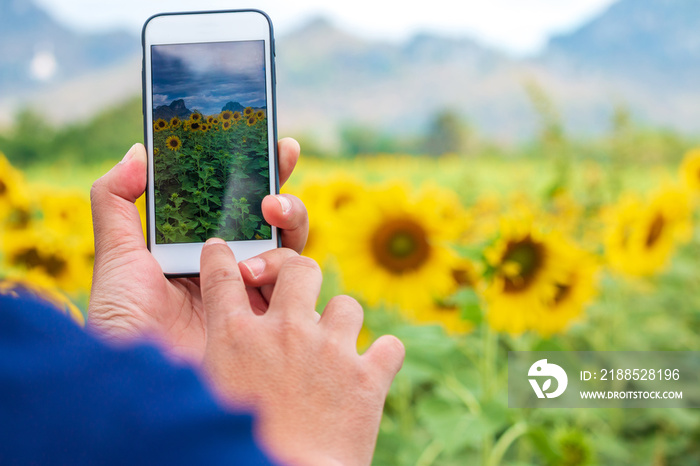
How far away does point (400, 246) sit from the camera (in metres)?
1.15

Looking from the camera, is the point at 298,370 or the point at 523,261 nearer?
the point at 298,370

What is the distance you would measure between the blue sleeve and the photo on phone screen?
12.1 inches

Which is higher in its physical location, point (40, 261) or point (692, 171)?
point (692, 171)

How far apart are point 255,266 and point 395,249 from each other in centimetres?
65

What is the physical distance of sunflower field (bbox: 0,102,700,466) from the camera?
88 centimetres

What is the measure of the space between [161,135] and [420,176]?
2.63 m

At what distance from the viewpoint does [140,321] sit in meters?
0.56

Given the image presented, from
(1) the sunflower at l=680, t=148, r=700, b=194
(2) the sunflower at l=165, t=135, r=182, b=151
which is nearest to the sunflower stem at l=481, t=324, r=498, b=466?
(2) the sunflower at l=165, t=135, r=182, b=151

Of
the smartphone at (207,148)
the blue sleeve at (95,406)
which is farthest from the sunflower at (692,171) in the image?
the blue sleeve at (95,406)

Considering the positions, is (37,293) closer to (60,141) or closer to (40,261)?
(40,261)

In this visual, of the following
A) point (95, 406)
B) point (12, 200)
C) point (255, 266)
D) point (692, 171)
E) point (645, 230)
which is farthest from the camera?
point (692, 171)

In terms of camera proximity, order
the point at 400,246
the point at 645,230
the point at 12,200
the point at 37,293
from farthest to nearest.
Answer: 1. the point at 12,200
2. the point at 645,230
3. the point at 400,246
4. the point at 37,293

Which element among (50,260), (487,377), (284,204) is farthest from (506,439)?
(50,260)

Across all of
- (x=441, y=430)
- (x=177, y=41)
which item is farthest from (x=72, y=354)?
(x=441, y=430)
